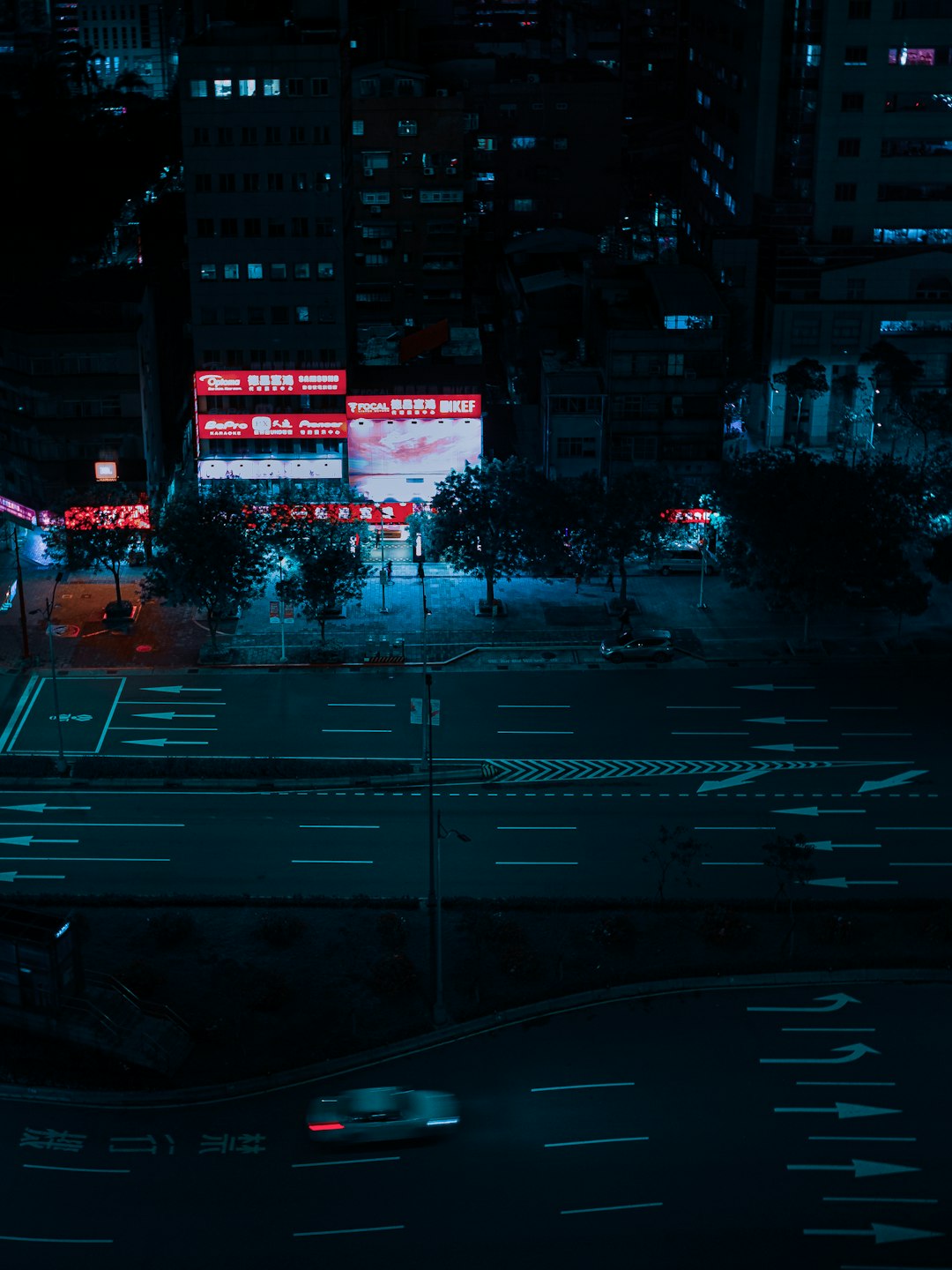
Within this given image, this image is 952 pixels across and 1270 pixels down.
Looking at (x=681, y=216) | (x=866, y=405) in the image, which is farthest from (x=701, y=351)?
(x=681, y=216)

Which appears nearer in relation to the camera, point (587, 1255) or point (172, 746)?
point (587, 1255)

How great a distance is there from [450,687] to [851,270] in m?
50.6

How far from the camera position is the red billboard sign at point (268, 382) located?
90938 millimetres

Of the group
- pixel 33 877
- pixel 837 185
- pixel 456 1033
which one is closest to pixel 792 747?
pixel 456 1033

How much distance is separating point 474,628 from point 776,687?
15435 millimetres

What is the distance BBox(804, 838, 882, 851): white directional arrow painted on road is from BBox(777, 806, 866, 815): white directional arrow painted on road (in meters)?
2.18

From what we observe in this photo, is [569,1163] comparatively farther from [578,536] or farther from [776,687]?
[578,536]

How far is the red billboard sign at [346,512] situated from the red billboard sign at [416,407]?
521 centimetres

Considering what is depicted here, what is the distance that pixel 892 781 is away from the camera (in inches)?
2520

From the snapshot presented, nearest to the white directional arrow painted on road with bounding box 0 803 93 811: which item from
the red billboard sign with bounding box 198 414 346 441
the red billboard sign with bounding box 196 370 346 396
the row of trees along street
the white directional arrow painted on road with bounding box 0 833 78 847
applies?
the white directional arrow painted on road with bounding box 0 833 78 847

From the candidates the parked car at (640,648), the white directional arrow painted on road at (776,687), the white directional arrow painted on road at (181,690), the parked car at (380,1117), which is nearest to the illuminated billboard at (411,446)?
the parked car at (640,648)

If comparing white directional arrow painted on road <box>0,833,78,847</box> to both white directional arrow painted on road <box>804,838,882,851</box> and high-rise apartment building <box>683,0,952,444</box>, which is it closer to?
white directional arrow painted on road <box>804,838,882,851</box>

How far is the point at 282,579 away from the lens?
8425 centimetres

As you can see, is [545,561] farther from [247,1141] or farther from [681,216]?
[681,216]
